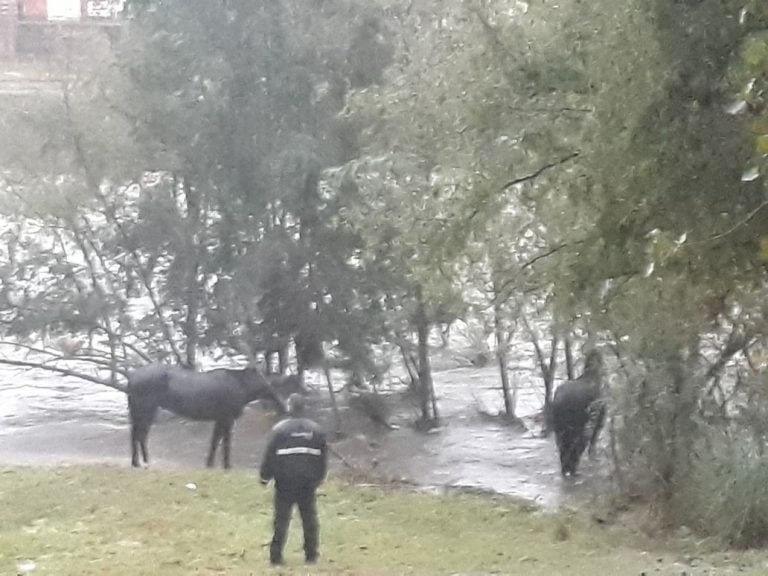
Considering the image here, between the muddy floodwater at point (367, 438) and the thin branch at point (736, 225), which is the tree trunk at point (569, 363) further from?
the thin branch at point (736, 225)

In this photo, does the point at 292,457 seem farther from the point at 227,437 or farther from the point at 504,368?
the point at 504,368

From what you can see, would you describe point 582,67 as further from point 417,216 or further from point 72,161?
point 72,161

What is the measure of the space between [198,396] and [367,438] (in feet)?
8.03

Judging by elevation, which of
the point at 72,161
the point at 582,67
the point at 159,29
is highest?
the point at 159,29

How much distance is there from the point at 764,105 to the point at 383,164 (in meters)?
6.01

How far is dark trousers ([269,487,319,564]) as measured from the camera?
630cm

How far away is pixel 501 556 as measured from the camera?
7648 mm

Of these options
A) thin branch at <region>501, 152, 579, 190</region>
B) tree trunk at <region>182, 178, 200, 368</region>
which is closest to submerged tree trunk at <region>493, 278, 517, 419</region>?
tree trunk at <region>182, 178, 200, 368</region>

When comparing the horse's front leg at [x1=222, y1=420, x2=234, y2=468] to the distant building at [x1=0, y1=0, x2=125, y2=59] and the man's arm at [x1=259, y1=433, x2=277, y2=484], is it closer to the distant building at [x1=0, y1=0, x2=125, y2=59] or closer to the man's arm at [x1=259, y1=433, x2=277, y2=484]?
the distant building at [x1=0, y1=0, x2=125, y2=59]

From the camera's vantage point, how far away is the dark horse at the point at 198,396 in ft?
36.5

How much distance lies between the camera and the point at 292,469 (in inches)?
245

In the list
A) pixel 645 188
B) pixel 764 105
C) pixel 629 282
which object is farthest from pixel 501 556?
pixel 764 105

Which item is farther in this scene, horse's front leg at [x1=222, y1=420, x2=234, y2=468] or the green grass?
horse's front leg at [x1=222, y1=420, x2=234, y2=468]

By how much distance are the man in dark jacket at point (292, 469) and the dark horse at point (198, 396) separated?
177 inches
